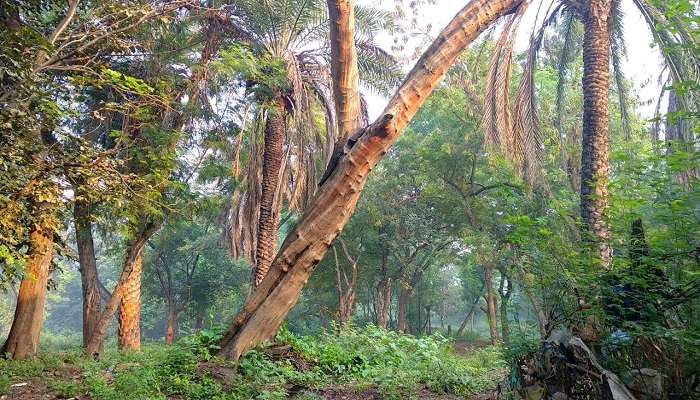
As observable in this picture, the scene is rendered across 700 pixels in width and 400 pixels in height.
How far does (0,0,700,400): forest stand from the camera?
349 cm

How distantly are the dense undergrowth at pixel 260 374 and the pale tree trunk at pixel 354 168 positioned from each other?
18.6 inches

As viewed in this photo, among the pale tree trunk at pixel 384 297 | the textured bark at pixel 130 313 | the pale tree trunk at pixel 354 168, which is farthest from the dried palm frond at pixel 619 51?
the pale tree trunk at pixel 384 297

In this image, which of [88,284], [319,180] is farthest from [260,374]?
[88,284]

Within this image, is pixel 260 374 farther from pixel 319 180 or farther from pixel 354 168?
pixel 319 180

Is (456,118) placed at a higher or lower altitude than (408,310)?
higher

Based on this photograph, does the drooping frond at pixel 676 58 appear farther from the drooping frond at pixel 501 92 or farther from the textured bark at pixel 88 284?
the textured bark at pixel 88 284

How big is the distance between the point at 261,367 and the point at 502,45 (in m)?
5.84

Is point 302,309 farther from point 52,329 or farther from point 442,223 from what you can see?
point 52,329

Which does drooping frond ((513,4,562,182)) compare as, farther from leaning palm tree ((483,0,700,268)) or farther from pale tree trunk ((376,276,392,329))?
pale tree trunk ((376,276,392,329))

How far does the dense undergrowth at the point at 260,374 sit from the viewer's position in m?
5.14

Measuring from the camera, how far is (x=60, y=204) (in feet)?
18.4

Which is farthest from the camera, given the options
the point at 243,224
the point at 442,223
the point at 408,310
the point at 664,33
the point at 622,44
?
the point at 408,310

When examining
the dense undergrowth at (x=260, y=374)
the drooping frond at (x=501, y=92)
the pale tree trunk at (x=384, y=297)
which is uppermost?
the drooping frond at (x=501, y=92)

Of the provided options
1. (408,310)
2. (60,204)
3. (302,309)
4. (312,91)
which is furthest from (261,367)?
(408,310)
